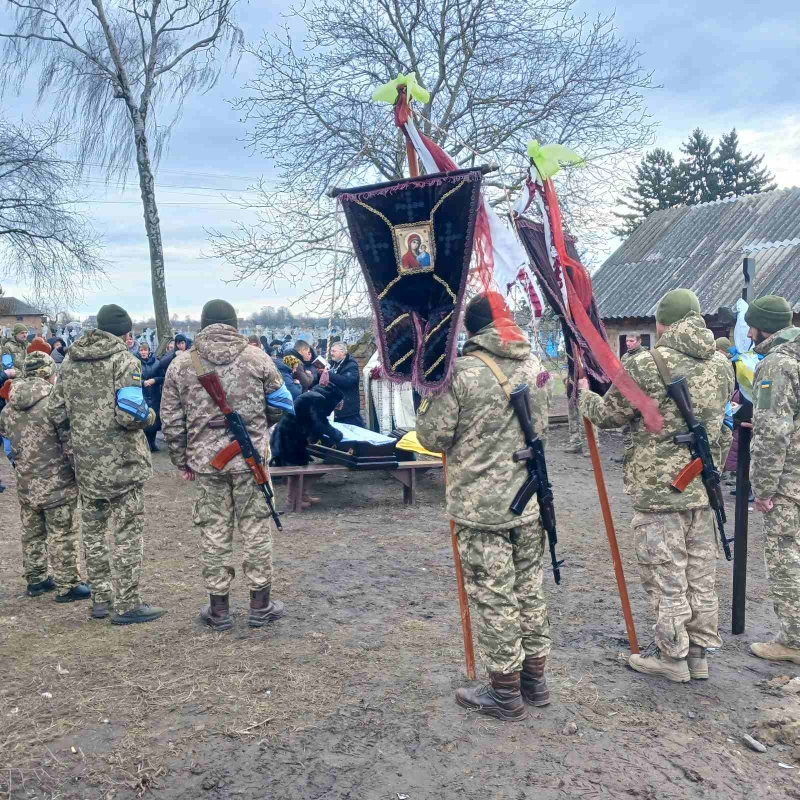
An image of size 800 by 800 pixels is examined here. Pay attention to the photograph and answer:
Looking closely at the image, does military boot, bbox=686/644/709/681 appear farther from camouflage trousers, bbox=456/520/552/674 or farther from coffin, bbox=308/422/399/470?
coffin, bbox=308/422/399/470

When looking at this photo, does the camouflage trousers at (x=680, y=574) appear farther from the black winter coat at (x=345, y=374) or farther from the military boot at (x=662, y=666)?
the black winter coat at (x=345, y=374)

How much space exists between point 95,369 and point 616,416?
11.3 ft

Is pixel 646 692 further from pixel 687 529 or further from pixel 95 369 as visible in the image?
pixel 95 369

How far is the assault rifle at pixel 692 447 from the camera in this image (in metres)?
4.00

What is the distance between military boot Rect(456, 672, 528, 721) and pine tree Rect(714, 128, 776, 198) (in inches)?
1572

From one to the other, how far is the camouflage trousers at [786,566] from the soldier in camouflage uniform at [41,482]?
16.0ft

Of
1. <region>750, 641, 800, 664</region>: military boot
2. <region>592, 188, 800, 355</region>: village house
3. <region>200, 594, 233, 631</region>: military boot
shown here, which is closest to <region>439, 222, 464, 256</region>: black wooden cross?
<region>200, 594, 233, 631</region>: military boot

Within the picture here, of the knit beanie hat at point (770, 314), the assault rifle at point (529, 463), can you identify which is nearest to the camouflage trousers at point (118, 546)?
the assault rifle at point (529, 463)

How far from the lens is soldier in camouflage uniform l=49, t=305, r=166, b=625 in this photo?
501cm

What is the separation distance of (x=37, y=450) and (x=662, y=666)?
4.55 meters

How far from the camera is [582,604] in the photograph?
535 cm

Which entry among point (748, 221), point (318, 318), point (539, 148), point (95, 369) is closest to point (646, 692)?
point (539, 148)

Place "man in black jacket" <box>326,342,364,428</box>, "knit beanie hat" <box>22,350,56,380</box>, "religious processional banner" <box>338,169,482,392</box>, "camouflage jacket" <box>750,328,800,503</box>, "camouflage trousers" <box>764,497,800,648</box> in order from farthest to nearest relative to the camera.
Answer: "man in black jacket" <box>326,342,364,428</box> < "knit beanie hat" <box>22,350,56,380</box> < "camouflage trousers" <box>764,497,800,648</box> < "camouflage jacket" <box>750,328,800,503</box> < "religious processional banner" <box>338,169,482,392</box>

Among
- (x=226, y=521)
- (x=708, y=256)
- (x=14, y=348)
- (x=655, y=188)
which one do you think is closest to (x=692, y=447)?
(x=226, y=521)
